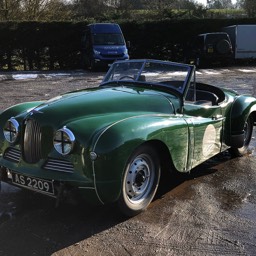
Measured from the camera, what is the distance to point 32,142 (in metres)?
4.23

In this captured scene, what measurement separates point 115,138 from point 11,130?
1.28m

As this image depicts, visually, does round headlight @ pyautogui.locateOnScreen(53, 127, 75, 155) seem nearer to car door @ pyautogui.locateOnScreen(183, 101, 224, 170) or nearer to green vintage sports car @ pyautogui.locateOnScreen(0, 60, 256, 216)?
green vintage sports car @ pyautogui.locateOnScreen(0, 60, 256, 216)

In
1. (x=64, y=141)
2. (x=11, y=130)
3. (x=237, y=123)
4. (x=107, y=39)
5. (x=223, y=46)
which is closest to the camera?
(x=64, y=141)

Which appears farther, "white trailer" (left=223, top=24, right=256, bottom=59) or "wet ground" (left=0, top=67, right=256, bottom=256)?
"white trailer" (left=223, top=24, right=256, bottom=59)

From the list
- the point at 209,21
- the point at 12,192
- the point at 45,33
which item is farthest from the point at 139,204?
the point at 209,21

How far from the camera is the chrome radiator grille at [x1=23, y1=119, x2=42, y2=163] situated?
4.19 metres

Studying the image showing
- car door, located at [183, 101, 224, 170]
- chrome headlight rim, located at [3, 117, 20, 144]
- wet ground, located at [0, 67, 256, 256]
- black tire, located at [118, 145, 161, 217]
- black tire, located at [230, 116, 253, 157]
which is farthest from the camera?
black tire, located at [230, 116, 253, 157]

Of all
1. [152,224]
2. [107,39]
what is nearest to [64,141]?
[152,224]

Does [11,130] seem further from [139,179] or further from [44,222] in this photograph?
[139,179]

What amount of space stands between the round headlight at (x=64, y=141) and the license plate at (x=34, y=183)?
0.32 metres

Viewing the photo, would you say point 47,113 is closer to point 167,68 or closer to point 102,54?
→ point 167,68

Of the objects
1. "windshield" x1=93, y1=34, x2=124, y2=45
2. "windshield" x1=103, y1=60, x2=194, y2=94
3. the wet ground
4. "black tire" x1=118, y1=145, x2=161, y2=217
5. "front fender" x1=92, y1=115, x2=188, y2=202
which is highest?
"windshield" x1=93, y1=34, x2=124, y2=45

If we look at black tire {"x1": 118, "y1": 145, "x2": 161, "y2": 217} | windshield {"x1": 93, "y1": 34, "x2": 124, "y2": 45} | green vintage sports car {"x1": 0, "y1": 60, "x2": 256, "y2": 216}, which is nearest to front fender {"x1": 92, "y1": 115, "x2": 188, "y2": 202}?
green vintage sports car {"x1": 0, "y1": 60, "x2": 256, "y2": 216}

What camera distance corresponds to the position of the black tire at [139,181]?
163 inches
